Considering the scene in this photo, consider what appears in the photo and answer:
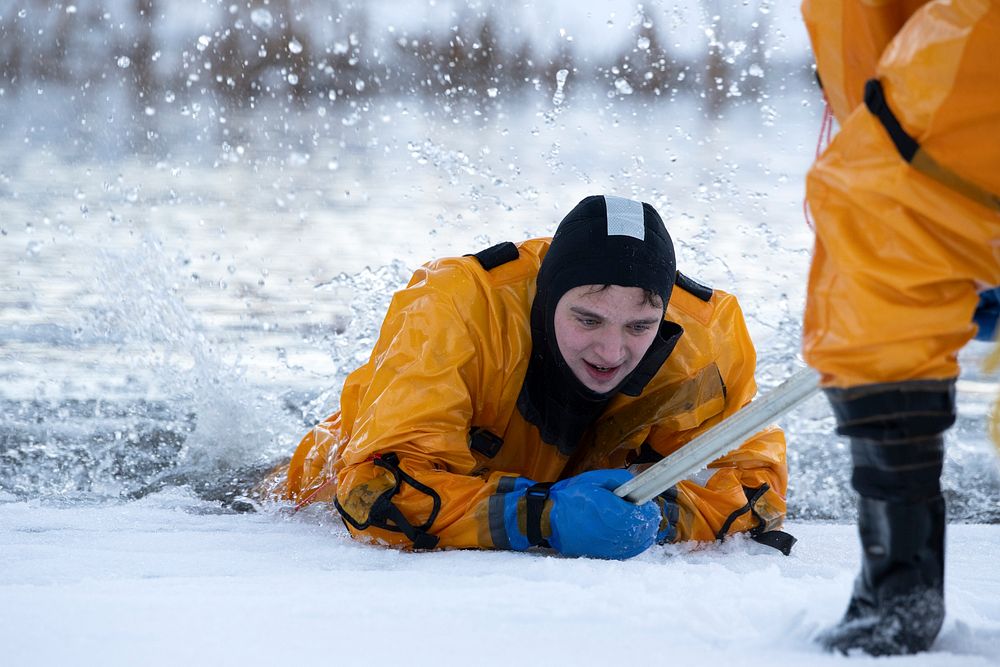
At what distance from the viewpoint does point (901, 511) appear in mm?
1482

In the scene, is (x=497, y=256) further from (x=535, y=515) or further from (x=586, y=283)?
(x=535, y=515)

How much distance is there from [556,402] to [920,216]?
1613 millimetres

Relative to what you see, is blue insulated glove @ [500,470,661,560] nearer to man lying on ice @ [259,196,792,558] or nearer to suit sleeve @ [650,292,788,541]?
man lying on ice @ [259,196,792,558]

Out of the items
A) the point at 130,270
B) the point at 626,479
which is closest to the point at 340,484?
the point at 626,479

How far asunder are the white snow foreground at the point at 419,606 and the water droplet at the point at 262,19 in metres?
9.67

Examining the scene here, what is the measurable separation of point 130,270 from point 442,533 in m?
3.99

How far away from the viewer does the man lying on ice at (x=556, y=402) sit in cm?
264

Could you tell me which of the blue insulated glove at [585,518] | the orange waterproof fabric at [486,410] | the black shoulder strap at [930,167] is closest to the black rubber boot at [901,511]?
the black shoulder strap at [930,167]

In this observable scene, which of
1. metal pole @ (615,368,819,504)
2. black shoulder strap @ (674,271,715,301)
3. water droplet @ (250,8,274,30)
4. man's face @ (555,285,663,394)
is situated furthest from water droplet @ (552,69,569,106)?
metal pole @ (615,368,819,504)

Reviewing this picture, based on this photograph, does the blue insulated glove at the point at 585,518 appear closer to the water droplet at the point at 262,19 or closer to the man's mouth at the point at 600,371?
the man's mouth at the point at 600,371

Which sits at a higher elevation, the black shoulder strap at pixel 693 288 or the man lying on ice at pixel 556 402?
the black shoulder strap at pixel 693 288

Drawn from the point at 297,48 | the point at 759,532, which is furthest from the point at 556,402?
the point at 297,48

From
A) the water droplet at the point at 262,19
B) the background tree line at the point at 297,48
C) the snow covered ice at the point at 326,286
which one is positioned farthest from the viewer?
the background tree line at the point at 297,48

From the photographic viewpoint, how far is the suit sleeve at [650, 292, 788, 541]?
278 centimetres
